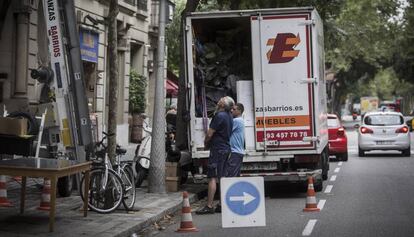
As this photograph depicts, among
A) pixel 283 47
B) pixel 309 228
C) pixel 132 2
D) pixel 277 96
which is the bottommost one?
pixel 309 228

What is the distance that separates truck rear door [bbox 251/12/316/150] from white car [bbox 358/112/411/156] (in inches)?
→ 500

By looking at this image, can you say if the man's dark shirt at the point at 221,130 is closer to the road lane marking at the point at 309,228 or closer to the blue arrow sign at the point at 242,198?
the road lane marking at the point at 309,228

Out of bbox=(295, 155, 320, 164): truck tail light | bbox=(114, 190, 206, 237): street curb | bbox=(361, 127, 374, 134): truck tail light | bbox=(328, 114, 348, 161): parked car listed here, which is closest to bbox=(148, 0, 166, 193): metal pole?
bbox=(114, 190, 206, 237): street curb

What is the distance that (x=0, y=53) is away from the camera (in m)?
17.7

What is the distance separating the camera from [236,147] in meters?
12.2

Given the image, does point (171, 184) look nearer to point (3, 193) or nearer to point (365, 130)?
point (3, 193)

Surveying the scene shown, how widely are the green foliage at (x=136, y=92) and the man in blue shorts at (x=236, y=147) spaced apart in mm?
15536

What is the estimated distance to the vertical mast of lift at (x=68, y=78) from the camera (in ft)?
35.1

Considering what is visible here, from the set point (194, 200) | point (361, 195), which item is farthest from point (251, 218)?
point (361, 195)

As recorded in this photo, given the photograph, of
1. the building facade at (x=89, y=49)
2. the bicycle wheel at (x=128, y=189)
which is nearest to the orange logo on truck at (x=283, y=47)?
the bicycle wheel at (x=128, y=189)

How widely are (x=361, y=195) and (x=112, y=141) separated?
5314mm

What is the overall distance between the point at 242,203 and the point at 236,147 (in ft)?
8.74

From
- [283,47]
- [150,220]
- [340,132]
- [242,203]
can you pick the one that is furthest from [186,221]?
[340,132]

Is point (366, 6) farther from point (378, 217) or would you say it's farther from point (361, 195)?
point (378, 217)
